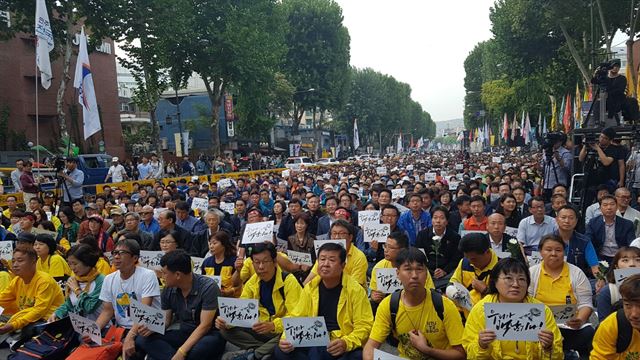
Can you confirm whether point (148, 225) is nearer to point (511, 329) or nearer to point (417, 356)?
point (417, 356)

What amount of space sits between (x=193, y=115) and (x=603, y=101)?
46.8 metres

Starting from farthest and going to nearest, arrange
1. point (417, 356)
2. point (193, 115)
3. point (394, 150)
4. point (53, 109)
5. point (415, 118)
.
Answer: point (415, 118) → point (394, 150) → point (193, 115) → point (53, 109) → point (417, 356)

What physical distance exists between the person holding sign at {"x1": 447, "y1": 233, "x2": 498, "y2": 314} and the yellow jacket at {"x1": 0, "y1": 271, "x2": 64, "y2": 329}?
4.31 metres

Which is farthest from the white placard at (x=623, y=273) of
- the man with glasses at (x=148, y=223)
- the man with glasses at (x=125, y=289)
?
the man with glasses at (x=148, y=223)

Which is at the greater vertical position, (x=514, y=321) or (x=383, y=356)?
(x=514, y=321)

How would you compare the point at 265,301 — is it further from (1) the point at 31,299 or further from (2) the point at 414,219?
(2) the point at 414,219

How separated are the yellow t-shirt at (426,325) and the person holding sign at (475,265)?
3.24ft

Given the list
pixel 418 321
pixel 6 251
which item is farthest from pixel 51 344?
pixel 418 321

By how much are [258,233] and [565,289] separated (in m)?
4.17

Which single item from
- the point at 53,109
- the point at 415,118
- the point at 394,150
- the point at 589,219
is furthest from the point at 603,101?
the point at 415,118

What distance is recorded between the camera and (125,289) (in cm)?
535

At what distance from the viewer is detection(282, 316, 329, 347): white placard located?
4398 millimetres

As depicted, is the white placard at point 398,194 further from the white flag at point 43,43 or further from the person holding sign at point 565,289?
the white flag at point 43,43

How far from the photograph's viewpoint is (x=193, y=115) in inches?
2087
